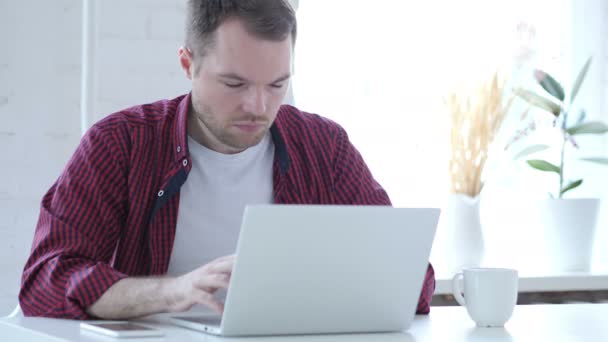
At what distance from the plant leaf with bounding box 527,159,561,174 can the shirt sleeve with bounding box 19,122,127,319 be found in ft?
5.76

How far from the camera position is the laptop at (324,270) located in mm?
1229

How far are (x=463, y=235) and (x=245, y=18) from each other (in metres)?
1.39

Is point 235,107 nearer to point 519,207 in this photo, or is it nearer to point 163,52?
point 163,52

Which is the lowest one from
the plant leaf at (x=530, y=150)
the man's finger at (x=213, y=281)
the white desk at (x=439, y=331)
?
the plant leaf at (x=530, y=150)

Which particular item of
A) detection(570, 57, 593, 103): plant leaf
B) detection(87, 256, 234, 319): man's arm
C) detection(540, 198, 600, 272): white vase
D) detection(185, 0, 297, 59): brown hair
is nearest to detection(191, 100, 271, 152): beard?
detection(185, 0, 297, 59): brown hair

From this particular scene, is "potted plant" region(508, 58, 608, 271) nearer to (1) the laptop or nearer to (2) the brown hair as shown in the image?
(2) the brown hair

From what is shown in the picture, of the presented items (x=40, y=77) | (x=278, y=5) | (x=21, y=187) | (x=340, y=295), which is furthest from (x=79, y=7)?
(x=340, y=295)

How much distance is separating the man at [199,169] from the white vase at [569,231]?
124 centimetres

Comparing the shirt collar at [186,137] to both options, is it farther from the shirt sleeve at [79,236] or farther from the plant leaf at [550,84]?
the plant leaf at [550,84]

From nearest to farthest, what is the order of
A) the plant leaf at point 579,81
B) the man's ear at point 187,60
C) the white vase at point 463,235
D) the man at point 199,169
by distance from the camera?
the man at point 199,169, the man's ear at point 187,60, the white vase at point 463,235, the plant leaf at point 579,81

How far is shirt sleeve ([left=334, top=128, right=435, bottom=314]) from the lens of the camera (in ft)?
6.61

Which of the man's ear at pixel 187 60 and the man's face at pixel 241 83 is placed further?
the man's ear at pixel 187 60

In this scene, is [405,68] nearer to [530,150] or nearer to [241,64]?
[530,150]

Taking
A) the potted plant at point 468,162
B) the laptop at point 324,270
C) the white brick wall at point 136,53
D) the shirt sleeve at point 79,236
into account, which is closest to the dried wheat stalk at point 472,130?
the potted plant at point 468,162
